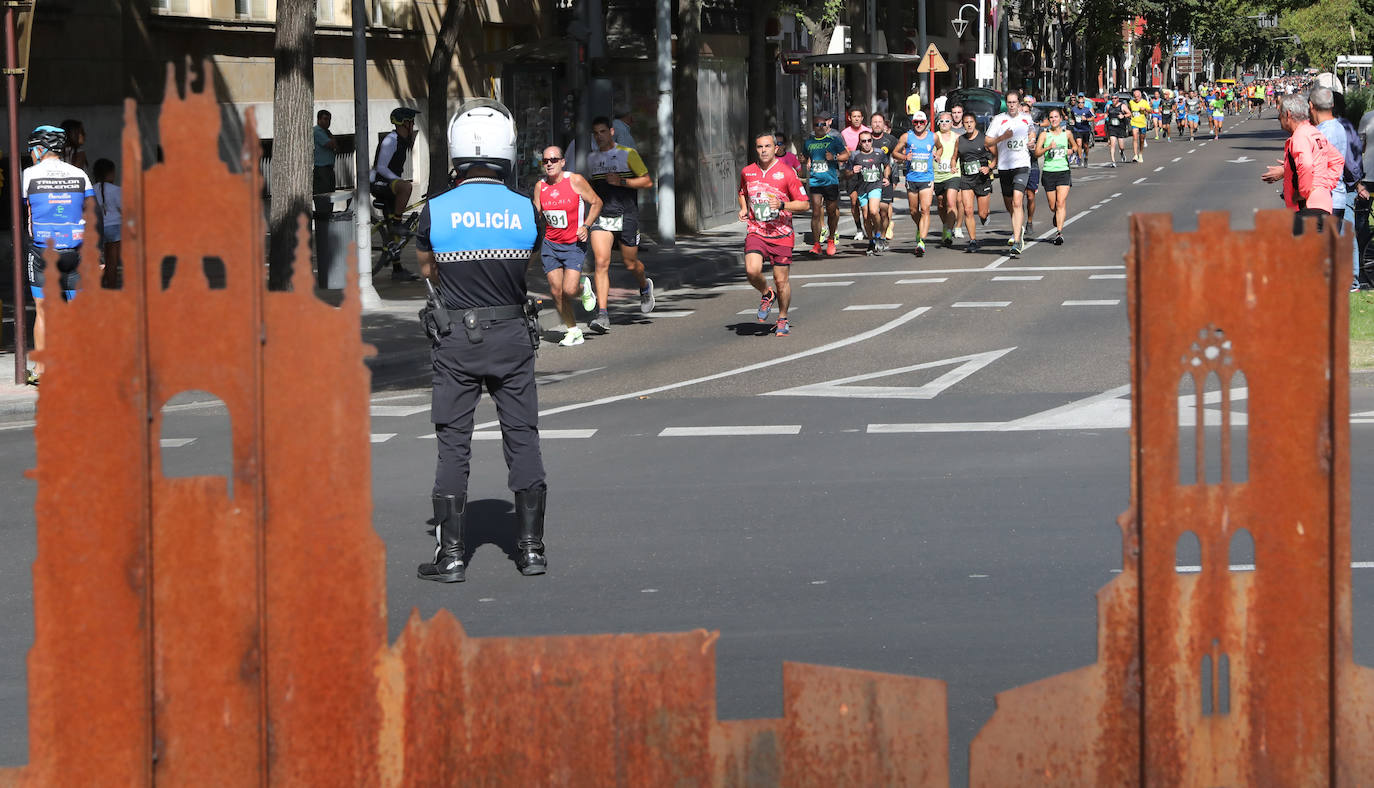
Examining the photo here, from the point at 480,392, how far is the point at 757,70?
21543mm

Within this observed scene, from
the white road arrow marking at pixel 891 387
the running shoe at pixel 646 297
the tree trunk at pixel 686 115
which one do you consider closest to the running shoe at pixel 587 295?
the running shoe at pixel 646 297

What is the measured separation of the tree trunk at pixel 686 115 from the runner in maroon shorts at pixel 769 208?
10.3 meters

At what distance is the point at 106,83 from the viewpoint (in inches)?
871

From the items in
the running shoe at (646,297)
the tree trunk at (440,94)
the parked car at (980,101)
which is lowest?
the running shoe at (646,297)

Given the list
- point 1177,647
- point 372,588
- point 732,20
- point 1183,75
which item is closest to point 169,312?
point 372,588

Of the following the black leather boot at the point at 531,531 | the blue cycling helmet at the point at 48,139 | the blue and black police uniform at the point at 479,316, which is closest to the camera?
the blue and black police uniform at the point at 479,316

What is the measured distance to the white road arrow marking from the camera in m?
12.3

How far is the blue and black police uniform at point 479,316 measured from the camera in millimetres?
Answer: 7023

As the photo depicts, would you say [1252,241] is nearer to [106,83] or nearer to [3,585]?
[3,585]

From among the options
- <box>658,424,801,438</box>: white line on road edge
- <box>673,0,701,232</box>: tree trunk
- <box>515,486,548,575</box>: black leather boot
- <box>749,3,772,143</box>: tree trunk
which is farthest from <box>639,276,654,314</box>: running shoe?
<box>515,486,548,575</box>: black leather boot

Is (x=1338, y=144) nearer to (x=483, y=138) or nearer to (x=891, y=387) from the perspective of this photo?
(x=891, y=387)

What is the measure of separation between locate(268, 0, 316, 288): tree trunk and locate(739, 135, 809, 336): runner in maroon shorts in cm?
381

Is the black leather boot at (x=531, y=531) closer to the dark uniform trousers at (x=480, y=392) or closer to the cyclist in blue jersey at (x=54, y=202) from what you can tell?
the dark uniform trousers at (x=480, y=392)

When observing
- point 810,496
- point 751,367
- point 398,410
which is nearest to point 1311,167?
point 751,367
